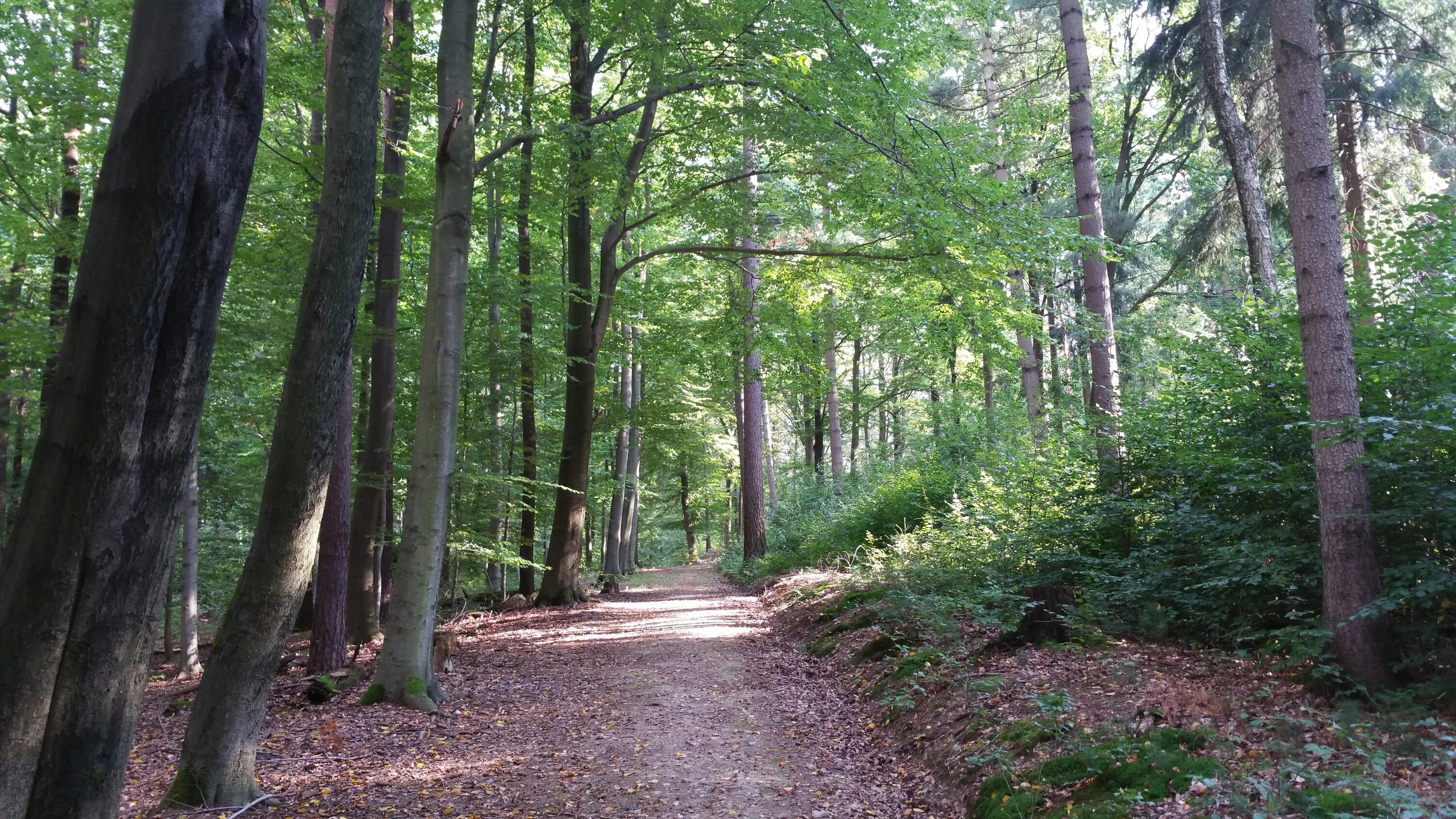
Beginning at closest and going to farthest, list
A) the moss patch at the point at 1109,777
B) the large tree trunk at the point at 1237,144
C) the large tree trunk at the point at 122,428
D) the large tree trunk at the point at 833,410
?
the large tree trunk at the point at 122,428 < the moss patch at the point at 1109,777 < the large tree trunk at the point at 1237,144 < the large tree trunk at the point at 833,410

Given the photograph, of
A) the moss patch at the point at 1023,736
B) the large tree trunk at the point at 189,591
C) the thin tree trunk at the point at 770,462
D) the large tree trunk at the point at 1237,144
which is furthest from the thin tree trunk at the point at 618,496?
the moss patch at the point at 1023,736

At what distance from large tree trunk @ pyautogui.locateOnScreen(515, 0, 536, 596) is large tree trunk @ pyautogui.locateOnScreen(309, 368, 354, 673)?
2187 millimetres

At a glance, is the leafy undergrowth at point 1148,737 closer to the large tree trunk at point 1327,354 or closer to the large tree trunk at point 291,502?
the large tree trunk at point 1327,354

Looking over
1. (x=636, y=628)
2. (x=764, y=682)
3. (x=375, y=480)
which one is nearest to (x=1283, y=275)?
(x=764, y=682)

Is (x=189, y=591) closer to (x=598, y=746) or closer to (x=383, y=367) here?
(x=383, y=367)

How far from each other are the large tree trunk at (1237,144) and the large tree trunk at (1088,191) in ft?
6.68

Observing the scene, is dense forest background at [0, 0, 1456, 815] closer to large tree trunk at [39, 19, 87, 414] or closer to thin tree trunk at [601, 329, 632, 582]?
large tree trunk at [39, 19, 87, 414]

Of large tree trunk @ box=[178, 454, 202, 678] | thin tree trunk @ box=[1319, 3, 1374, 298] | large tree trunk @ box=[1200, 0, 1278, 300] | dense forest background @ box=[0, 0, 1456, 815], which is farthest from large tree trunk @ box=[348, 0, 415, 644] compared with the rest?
thin tree trunk @ box=[1319, 3, 1374, 298]

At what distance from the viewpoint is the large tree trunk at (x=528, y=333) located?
1143 centimetres

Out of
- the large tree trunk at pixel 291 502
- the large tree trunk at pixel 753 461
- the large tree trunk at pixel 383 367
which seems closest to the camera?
the large tree trunk at pixel 291 502

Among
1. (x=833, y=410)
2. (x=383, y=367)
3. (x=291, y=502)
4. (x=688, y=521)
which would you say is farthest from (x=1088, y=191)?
(x=688, y=521)

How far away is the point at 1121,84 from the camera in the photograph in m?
18.2

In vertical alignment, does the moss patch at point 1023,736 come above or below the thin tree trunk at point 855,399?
below

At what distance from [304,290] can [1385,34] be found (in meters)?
15.9
